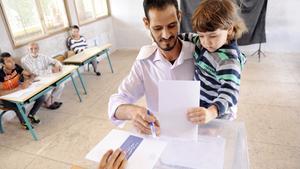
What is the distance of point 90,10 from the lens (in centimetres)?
492

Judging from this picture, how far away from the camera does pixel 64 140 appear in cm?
246

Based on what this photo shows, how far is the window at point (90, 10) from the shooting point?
4559 millimetres

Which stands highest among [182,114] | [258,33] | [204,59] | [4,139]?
[204,59]

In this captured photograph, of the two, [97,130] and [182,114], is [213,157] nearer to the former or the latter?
[182,114]

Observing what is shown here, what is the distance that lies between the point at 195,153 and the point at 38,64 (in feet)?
9.55

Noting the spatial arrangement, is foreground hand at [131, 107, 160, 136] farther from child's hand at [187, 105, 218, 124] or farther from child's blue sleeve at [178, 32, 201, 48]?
child's blue sleeve at [178, 32, 201, 48]

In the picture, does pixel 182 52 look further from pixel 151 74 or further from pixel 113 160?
pixel 113 160

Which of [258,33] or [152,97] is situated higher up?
[152,97]

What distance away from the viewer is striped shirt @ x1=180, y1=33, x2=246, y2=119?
847 millimetres

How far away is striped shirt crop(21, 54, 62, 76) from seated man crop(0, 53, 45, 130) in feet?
0.36

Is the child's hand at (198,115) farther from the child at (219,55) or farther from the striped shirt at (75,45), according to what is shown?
the striped shirt at (75,45)

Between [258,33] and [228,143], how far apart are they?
403cm

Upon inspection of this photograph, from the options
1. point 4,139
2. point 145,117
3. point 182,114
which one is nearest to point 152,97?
point 145,117

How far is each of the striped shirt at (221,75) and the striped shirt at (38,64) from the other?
2.59 meters
